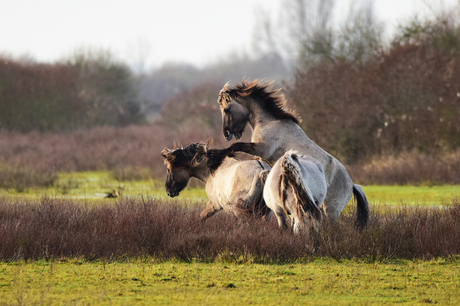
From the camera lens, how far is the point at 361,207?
9.36 m

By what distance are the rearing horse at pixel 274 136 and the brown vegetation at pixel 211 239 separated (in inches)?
14.5

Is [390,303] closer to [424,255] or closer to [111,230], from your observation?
[424,255]

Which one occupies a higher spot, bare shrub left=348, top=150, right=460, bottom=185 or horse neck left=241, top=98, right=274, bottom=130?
horse neck left=241, top=98, right=274, bottom=130

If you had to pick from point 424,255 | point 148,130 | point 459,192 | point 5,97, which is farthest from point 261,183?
point 5,97

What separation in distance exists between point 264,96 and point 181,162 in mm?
2268

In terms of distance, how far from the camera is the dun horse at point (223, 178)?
9.48 m

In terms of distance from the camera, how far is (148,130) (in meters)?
36.2

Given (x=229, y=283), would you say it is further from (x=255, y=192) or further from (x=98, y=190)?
Result: (x=98, y=190)

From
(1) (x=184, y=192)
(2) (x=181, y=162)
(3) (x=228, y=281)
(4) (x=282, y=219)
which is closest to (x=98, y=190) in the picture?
(1) (x=184, y=192)

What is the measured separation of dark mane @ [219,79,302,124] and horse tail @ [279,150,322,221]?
5.61ft

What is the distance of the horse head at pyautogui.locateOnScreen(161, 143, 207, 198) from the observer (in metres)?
11.0

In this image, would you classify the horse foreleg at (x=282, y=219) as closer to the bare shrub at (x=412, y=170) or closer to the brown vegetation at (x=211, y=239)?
the brown vegetation at (x=211, y=239)

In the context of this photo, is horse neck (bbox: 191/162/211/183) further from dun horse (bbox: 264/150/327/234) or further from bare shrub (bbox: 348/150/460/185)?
bare shrub (bbox: 348/150/460/185)

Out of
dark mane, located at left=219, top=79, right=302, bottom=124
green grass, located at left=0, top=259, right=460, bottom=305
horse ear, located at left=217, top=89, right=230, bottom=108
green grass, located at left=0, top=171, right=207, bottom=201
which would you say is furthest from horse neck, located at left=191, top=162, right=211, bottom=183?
green grass, located at left=0, top=171, right=207, bottom=201
